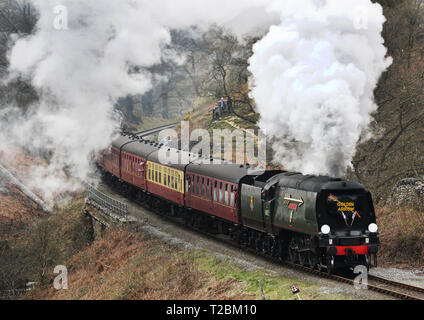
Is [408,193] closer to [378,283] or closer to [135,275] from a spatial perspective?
[378,283]

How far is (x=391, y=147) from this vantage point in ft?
75.4

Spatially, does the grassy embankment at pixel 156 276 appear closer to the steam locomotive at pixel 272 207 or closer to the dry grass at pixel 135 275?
the dry grass at pixel 135 275

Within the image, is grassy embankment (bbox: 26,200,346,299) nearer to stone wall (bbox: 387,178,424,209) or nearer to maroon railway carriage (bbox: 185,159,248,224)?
maroon railway carriage (bbox: 185,159,248,224)

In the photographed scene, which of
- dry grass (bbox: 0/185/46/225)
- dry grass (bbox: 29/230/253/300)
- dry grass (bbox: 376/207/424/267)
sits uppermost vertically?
dry grass (bbox: 0/185/46/225)

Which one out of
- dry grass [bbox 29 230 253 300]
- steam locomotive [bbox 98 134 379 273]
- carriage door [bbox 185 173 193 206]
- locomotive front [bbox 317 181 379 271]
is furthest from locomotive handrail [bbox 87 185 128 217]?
locomotive front [bbox 317 181 379 271]

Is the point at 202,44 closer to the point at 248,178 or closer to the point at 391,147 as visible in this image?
the point at 391,147

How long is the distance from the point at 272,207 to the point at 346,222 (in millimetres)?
2628

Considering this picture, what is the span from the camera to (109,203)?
25.8 m

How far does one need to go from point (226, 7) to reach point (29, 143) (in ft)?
50.1

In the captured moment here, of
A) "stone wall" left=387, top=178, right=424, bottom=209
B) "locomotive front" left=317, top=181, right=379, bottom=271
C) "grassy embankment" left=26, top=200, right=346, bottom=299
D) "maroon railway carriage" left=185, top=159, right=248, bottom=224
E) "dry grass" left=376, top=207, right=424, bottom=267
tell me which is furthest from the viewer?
"stone wall" left=387, top=178, right=424, bottom=209

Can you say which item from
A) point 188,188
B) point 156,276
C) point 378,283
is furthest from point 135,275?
point 378,283

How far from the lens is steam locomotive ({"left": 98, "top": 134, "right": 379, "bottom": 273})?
13.7 meters
